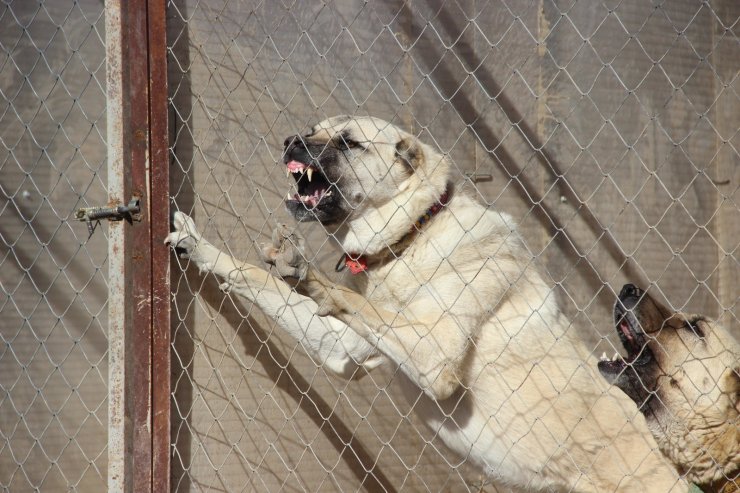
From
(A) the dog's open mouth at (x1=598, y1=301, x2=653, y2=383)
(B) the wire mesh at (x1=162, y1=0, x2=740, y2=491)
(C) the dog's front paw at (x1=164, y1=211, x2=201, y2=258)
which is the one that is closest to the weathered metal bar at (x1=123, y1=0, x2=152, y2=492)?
(C) the dog's front paw at (x1=164, y1=211, x2=201, y2=258)

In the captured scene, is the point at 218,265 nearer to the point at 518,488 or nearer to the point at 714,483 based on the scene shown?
the point at 518,488

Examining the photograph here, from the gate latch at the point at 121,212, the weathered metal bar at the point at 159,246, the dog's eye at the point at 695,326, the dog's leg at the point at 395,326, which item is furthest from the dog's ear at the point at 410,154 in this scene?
the dog's eye at the point at 695,326

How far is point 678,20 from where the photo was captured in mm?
3900

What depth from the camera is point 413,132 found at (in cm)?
385

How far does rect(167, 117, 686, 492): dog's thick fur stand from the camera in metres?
2.95

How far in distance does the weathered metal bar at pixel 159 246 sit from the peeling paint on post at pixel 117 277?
84 mm

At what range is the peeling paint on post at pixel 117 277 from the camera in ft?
9.21

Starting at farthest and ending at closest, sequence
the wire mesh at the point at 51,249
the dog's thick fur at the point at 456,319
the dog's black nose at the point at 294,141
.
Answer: the wire mesh at the point at 51,249, the dog's black nose at the point at 294,141, the dog's thick fur at the point at 456,319

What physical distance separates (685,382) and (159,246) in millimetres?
1645

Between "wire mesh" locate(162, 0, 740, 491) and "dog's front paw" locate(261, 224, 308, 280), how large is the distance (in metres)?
0.42

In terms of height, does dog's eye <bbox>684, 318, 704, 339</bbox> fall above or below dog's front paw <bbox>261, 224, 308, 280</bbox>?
above

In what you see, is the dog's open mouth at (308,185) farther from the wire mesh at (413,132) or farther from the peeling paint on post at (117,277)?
the peeling paint on post at (117,277)

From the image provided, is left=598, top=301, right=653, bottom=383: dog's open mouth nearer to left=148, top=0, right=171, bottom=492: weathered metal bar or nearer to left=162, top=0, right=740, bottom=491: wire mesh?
left=162, top=0, right=740, bottom=491: wire mesh

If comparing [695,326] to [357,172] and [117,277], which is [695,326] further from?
[117,277]
